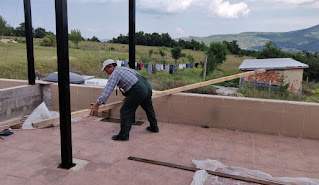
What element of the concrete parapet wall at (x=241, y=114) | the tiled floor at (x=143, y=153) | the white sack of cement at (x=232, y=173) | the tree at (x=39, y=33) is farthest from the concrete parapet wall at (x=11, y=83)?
the tree at (x=39, y=33)

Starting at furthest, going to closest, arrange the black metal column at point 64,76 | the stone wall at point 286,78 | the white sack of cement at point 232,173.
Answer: the stone wall at point 286,78, the white sack of cement at point 232,173, the black metal column at point 64,76

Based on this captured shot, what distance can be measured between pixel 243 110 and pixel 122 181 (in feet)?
9.41

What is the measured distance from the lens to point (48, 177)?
3.10m

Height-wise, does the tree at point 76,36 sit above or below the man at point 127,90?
above

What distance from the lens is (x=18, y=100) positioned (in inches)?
223

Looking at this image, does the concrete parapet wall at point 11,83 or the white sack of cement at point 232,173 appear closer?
the white sack of cement at point 232,173

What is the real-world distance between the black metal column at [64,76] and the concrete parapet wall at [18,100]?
9.37 ft

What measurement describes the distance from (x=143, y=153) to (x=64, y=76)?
1.67 meters

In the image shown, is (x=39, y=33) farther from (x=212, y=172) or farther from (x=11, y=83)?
(x=212, y=172)

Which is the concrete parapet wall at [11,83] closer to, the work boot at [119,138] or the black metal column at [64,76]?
the work boot at [119,138]

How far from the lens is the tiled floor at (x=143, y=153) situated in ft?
10.4

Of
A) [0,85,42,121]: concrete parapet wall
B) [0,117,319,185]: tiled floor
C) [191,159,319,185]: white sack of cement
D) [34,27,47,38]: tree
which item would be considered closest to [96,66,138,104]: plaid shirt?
[0,117,319,185]: tiled floor

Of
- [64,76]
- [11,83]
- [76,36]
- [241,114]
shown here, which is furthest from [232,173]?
[76,36]

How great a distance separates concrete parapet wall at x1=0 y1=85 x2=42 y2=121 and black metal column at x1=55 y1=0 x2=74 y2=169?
9.37ft
